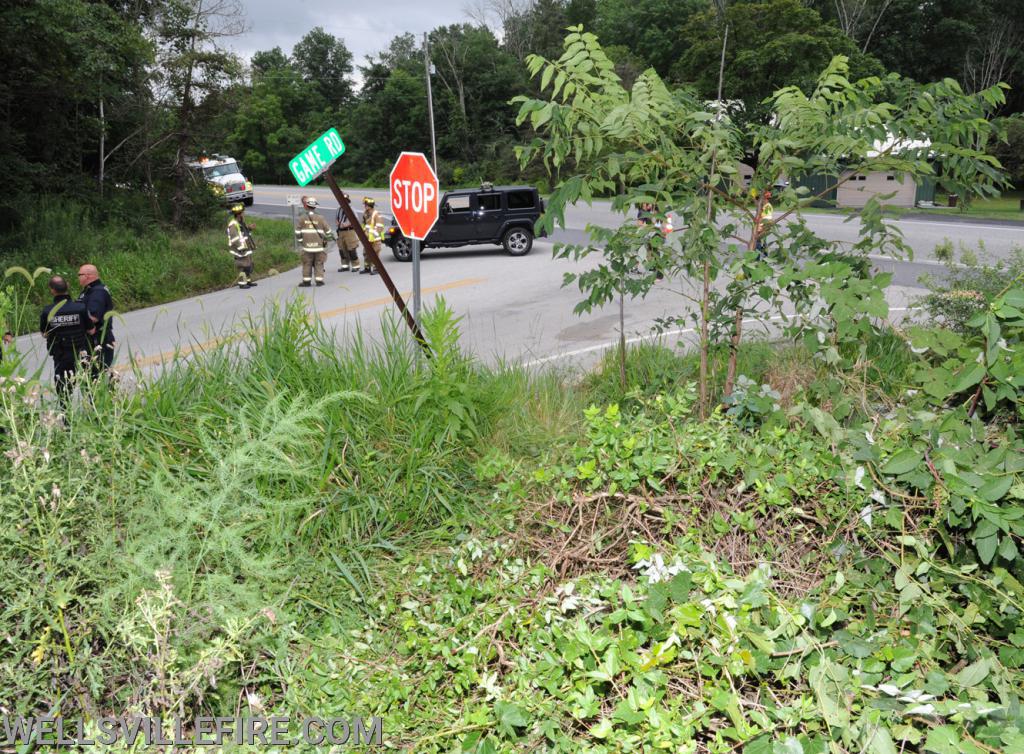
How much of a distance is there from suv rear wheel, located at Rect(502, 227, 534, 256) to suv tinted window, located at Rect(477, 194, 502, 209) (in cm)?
68

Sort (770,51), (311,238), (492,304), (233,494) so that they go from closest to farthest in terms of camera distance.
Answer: (233,494)
(492,304)
(311,238)
(770,51)

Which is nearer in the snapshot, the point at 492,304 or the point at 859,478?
the point at 859,478

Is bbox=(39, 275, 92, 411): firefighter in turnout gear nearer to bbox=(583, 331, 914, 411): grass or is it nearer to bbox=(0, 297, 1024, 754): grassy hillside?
bbox=(0, 297, 1024, 754): grassy hillside

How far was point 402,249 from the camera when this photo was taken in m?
19.5

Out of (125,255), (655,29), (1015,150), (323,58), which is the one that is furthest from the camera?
(323,58)

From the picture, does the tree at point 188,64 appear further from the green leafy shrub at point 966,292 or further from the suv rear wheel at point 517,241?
the green leafy shrub at point 966,292

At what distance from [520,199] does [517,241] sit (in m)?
1.03

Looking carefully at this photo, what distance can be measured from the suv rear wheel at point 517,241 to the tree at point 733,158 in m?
14.6

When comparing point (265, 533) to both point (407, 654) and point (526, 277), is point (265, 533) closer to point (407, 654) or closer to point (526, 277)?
point (407, 654)

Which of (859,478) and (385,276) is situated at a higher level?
(385,276)

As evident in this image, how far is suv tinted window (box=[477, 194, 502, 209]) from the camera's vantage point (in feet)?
63.1

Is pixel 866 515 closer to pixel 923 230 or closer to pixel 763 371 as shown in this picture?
pixel 763 371

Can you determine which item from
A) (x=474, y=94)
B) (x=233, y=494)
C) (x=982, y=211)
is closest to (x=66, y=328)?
(x=233, y=494)

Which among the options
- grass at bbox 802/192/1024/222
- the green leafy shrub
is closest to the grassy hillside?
the green leafy shrub
